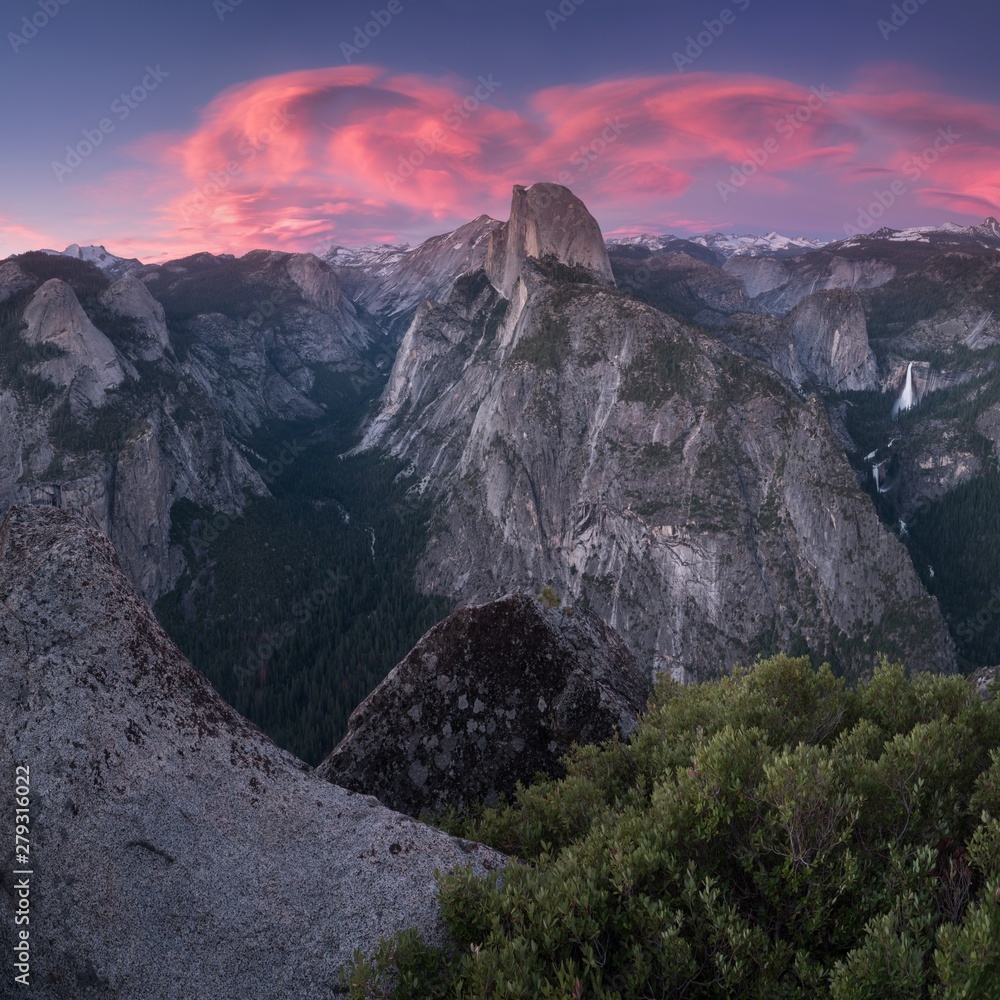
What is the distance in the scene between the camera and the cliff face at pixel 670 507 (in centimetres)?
14525

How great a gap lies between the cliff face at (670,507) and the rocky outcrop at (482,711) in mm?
124459

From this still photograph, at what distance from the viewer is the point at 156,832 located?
10.7 meters

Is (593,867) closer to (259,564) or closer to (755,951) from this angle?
(755,951)

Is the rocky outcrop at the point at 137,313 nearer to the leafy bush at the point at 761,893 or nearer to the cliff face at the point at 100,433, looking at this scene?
the cliff face at the point at 100,433

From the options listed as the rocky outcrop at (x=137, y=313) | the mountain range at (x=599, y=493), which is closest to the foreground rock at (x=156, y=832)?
the mountain range at (x=599, y=493)

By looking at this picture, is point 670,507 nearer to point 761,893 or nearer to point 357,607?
point 357,607

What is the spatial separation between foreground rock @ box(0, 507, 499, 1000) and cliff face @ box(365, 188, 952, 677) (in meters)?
133

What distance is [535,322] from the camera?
191 metres

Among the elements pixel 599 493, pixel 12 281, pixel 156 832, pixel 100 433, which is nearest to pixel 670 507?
pixel 599 493

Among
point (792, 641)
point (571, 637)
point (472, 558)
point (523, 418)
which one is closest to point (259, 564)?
point (472, 558)

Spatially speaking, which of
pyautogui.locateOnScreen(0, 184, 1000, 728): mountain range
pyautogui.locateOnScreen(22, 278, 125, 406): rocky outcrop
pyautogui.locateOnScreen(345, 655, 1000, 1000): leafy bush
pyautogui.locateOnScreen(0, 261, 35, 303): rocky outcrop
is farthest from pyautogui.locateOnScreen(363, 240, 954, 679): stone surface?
pyautogui.locateOnScreen(0, 261, 35, 303): rocky outcrop

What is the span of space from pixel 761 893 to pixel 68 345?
7761 inches

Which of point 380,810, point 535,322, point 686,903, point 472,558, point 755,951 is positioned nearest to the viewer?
point 755,951

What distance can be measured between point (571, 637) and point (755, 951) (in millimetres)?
12740
